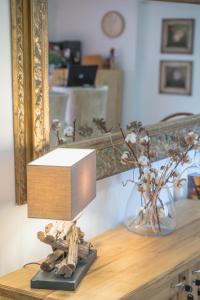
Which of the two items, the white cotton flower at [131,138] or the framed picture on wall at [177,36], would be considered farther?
the framed picture on wall at [177,36]

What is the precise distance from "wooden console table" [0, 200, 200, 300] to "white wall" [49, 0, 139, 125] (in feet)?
1.76

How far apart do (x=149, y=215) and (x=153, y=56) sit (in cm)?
76

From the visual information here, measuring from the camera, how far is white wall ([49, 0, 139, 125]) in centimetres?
218

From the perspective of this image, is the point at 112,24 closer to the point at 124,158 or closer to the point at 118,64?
the point at 118,64

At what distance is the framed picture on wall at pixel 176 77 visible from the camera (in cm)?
282

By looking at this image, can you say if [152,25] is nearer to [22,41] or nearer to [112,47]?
[112,47]

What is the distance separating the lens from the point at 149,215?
2.46 m

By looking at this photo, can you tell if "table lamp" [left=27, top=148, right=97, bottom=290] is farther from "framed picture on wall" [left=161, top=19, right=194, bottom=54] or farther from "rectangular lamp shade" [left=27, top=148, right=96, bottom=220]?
"framed picture on wall" [left=161, top=19, right=194, bottom=54]

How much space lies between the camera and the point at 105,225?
2.53m

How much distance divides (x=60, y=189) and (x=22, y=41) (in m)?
0.53

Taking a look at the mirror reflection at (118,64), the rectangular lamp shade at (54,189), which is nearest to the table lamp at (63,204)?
the rectangular lamp shade at (54,189)

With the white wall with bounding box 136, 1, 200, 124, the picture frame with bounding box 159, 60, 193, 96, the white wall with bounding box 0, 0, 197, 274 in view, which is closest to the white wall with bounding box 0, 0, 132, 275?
the white wall with bounding box 0, 0, 197, 274

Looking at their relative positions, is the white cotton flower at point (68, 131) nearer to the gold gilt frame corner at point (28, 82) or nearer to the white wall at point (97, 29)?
the gold gilt frame corner at point (28, 82)

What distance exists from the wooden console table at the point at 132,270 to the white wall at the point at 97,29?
0.54 m
